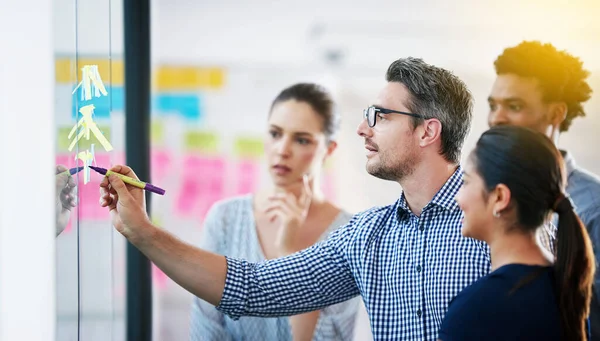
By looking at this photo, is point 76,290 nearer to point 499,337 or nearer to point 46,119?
point 46,119

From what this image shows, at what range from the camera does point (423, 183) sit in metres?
1.48

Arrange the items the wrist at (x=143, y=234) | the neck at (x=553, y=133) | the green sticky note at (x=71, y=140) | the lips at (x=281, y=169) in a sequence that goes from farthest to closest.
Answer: the lips at (x=281, y=169) → the neck at (x=553, y=133) → the wrist at (x=143, y=234) → the green sticky note at (x=71, y=140)

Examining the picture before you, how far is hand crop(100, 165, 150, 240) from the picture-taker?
138 cm

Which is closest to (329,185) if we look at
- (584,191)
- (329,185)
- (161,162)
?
(329,185)

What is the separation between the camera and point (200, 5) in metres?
4.54

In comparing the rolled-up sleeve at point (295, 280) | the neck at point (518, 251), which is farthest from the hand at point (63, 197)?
the neck at point (518, 251)

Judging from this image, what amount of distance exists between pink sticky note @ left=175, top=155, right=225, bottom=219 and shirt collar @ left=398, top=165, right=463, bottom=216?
9.16 ft

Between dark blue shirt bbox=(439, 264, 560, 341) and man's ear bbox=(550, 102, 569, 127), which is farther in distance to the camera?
man's ear bbox=(550, 102, 569, 127)

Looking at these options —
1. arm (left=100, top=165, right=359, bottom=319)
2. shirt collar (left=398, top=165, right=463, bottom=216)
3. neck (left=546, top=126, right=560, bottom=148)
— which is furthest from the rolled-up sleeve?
neck (left=546, top=126, right=560, bottom=148)

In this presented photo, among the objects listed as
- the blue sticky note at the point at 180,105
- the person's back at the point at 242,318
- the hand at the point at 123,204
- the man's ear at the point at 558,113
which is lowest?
the person's back at the point at 242,318

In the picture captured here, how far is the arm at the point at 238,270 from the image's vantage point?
140cm

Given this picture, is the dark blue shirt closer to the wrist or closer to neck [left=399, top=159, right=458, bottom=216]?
neck [left=399, top=159, right=458, bottom=216]

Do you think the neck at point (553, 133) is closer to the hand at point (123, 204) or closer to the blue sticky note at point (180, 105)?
the hand at point (123, 204)

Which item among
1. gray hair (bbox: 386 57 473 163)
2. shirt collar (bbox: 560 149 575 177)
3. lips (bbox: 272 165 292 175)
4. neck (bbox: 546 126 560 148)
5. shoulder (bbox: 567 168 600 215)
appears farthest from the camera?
lips (bbox: 272 165 292 175)
